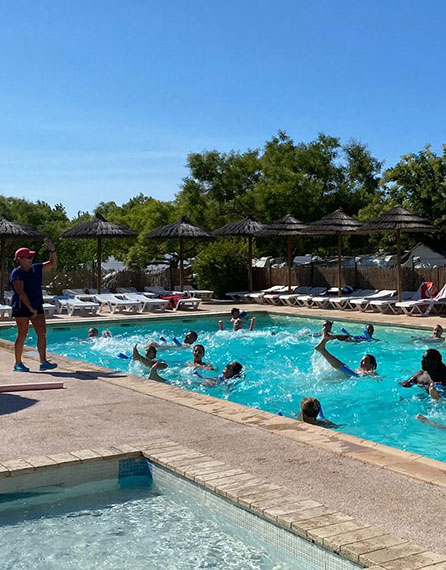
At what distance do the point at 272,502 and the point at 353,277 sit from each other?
69.6 ft

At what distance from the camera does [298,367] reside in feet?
42.9

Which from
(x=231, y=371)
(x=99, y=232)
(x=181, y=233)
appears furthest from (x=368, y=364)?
(x=99, y=232)

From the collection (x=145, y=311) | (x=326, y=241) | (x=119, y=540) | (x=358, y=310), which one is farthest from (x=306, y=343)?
(x=326, y=241)

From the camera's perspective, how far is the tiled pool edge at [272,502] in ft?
11.3

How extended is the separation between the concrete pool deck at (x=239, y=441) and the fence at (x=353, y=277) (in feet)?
50.8

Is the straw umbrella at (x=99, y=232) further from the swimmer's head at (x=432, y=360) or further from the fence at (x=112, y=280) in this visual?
the swimmer's head at (x=432, y=360)

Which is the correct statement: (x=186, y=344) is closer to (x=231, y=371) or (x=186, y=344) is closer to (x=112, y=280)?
(x=231, y=371)

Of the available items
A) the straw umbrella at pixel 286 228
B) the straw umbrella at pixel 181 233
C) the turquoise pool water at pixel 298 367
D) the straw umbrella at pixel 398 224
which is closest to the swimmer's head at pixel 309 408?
the turquoise pool water at pixel 298 367

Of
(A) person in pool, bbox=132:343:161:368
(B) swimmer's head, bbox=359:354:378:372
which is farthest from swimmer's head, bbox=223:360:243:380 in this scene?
(B) swimmer's head, bbox=359:354:378:372

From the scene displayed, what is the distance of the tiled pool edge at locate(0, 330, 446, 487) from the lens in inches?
195

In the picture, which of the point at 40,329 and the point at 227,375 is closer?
the point at 40,329

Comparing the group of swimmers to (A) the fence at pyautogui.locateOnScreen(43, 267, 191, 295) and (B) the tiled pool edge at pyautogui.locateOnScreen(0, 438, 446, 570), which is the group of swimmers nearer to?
(B) the tiled pool edge at pyautogui.locateOnScreen(0, 438, 446, 570)

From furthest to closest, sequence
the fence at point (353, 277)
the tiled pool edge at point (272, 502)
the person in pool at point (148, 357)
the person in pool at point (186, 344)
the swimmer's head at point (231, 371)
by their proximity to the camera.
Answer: the fence at point (353, 277) < the person in pool at point (186, 344) < the person in pool at point (148, 357) < the swimmer's head at point (231, 371) < the tiled pool edge at point (272, 502)

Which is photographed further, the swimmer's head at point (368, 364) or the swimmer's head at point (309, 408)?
the swimmer's head at point (368, 364)
